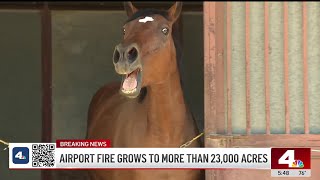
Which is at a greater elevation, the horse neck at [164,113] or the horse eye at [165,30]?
the horse eye at [165,30]

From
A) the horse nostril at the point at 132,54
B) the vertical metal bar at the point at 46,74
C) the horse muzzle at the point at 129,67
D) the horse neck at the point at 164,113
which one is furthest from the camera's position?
the vertical metal bar at the point at 46,74

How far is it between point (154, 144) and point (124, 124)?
0.58 m

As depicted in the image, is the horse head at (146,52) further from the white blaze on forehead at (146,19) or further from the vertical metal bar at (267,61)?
the vertical metal bar at (267,61)

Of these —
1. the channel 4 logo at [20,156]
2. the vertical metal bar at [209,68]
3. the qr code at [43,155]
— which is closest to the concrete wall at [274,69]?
the vertical metal bar at [209,68]

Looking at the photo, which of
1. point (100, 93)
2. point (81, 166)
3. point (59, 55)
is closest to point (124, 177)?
point (81, 166)

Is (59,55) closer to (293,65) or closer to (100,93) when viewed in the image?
(100,93)

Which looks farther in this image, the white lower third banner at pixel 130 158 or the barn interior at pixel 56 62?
the barn interior at pixel 56 62

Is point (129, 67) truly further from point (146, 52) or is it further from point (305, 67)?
point (305, 67)

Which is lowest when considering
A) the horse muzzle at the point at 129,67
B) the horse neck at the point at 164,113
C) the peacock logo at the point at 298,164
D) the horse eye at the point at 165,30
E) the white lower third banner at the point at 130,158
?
the peacock logo at the point at 298,164

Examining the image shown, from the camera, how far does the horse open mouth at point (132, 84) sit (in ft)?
10.6

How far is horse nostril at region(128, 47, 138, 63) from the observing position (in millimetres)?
3224

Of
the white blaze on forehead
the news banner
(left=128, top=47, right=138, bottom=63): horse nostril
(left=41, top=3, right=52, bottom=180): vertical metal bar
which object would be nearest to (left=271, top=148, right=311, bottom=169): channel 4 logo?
the news banner

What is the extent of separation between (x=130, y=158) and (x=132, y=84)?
1.29 ft

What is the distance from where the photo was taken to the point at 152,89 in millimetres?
3660
